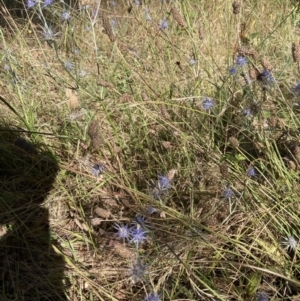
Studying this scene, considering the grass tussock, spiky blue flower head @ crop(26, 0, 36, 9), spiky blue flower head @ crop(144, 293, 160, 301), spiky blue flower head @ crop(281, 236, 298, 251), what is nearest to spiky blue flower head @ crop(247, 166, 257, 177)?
the grass tussock

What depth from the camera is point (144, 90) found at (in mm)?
1867

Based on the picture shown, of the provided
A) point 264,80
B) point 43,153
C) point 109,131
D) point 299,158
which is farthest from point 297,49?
point 43,153

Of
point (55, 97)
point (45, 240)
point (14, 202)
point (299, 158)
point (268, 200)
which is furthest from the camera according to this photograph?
point (55, 97)


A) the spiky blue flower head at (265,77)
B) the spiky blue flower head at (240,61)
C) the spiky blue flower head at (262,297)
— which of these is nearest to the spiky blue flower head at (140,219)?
the spiky blue flower head at (262,297)

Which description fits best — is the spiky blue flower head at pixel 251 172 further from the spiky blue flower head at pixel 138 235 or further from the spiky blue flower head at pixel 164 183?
the spiky blue flower head at pixel 138 235

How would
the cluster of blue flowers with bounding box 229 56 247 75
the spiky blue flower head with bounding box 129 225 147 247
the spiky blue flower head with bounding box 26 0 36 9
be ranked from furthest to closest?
the spiky blue flower head with bounding box 26 0 36 9, the cluster of blue flowers with bounding box 229 56 247 75, the spiky blue flower head with bounding box 129 225 147 247

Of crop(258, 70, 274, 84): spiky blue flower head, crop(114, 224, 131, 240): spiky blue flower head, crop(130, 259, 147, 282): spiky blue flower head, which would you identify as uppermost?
crop(258, 70, 274, 84): spiky blue flower head

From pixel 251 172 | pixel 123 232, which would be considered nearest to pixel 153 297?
pixel 123 232

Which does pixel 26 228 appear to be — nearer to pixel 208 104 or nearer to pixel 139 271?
pixel 139 271

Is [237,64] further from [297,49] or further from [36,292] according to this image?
[36,292]

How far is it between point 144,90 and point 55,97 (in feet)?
1.43

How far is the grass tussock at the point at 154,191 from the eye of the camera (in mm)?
1267

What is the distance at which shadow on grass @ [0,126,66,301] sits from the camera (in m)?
1.39

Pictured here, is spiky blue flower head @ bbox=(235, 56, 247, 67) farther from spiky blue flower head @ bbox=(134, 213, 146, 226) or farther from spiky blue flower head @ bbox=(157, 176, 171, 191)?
spiky blue flower head @ bbox=(134, 213, 146, 226)
